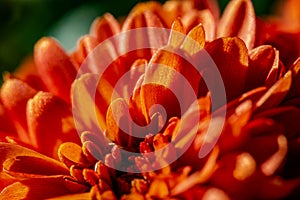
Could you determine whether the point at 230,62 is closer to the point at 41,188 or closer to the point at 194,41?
the point at 194,41

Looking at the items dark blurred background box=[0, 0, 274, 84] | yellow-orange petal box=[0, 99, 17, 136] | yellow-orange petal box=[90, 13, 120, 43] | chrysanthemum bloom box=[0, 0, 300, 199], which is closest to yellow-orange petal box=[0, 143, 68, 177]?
chrysanthemum bloom box=[0, 0, 300, 199]

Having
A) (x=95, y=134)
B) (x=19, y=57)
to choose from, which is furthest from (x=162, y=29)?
(x=19, y=57)

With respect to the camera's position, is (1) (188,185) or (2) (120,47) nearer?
(1) (188,185)

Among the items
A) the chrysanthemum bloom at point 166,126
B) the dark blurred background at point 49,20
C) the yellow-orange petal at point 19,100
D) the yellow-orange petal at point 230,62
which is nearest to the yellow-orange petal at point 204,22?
the chrysanthemum bloom at point 166,126

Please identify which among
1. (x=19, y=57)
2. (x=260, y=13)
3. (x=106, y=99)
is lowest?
(x=260, y=13)

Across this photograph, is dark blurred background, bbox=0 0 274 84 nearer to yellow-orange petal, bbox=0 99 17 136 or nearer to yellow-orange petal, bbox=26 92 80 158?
yellow-orange petal, bbox=0 99 17 136

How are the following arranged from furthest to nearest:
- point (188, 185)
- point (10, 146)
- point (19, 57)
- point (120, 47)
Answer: point (19, 57), point (120, 47), point (10, 146), point (188, 185)

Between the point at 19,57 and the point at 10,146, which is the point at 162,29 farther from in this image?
the point at 19,57
